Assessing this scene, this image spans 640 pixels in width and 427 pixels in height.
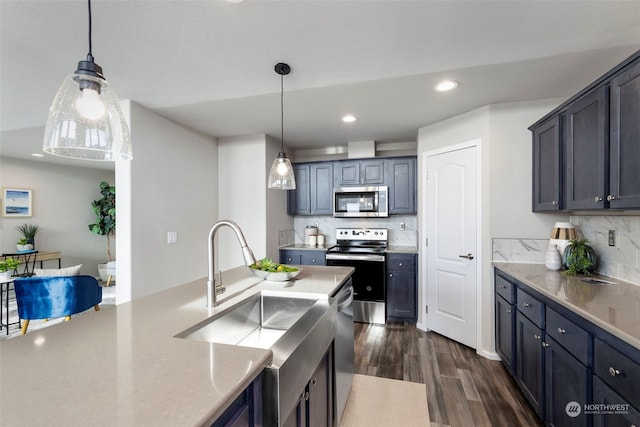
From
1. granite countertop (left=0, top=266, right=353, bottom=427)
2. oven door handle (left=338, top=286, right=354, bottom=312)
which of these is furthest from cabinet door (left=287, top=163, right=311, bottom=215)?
granite countertop (left=0, top=266, right=353, bottom=427)

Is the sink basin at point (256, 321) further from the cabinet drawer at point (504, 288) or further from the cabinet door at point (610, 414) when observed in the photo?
the cabinet drawer at point (504, 288)

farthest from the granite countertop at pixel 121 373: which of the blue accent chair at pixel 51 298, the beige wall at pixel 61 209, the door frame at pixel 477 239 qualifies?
the beige wall at pixel 61 209

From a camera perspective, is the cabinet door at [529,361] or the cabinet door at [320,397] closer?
the cabinet door at [320,397]

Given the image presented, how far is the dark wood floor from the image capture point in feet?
6.39

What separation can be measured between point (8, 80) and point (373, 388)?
151 inches

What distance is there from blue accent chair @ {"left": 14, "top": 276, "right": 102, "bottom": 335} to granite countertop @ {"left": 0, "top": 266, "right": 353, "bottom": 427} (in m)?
0.93

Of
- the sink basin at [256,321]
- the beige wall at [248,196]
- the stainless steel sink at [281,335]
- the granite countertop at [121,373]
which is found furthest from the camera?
the beige wall at [248,196]

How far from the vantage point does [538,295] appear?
183 cm

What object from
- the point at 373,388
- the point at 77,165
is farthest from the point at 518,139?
the point at 77,165

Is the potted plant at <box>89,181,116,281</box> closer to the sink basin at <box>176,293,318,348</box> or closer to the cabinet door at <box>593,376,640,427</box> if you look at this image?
the sink basin at <box>176,293,318,348</box>

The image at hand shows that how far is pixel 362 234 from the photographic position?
4312mm

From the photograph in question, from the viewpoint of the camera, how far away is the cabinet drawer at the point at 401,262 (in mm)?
3578

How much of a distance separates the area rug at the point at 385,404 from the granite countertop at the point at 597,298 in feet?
3.82

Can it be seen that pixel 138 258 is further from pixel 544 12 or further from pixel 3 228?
pixel 3 228
